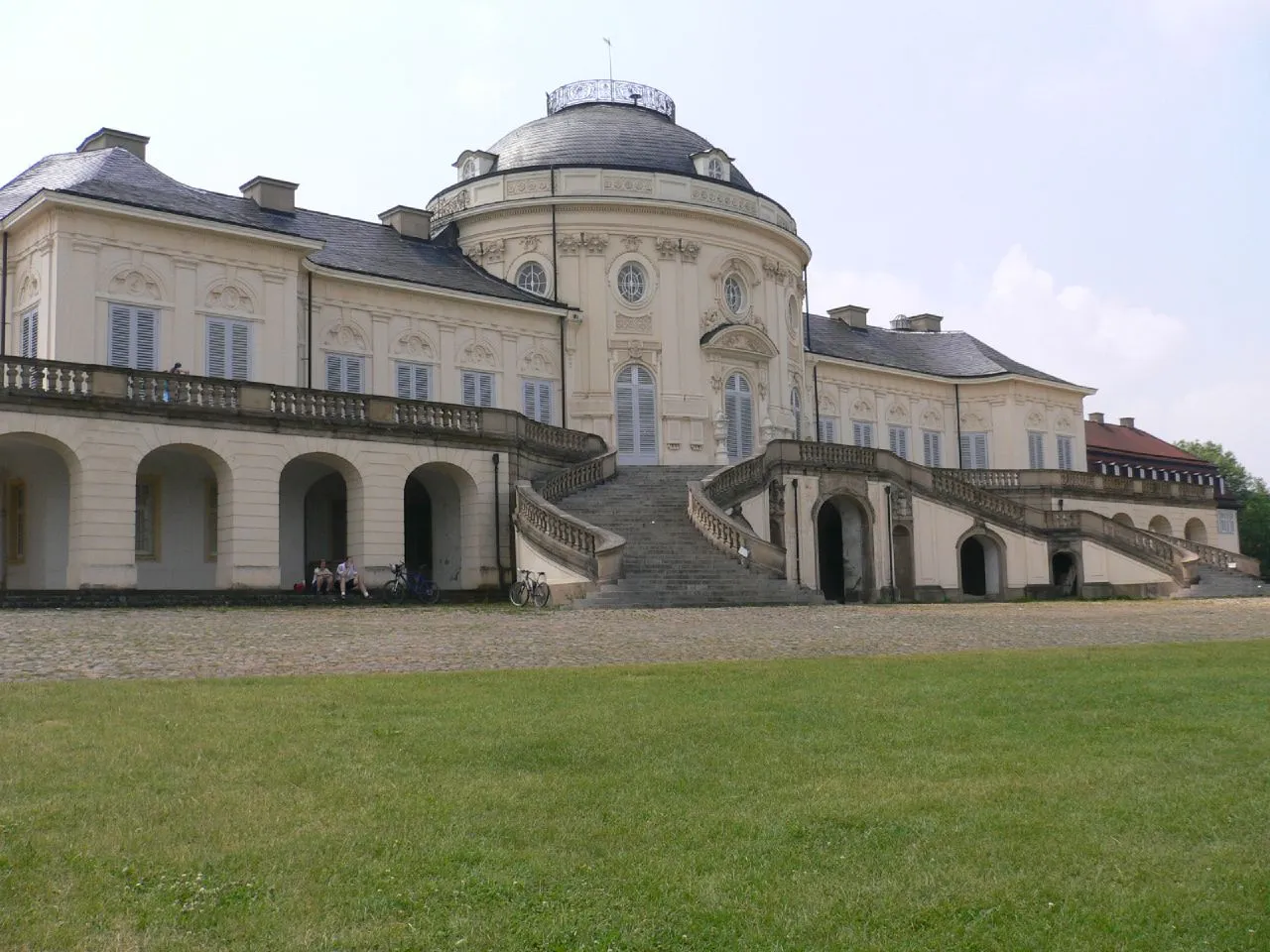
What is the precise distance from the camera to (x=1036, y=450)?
60.0m

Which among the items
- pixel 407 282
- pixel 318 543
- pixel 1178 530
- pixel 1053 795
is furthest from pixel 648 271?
pixel 1053 795

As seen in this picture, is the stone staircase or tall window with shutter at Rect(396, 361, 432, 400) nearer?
the stone staircase

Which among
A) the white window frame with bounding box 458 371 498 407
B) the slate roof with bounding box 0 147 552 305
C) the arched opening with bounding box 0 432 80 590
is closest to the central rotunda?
the white window frame with bounding box 458 371 498 407

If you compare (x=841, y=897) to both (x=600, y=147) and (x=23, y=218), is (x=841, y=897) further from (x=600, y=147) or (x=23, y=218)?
(x=600, y=147)

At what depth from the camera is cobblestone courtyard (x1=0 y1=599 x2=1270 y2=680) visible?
15.5m

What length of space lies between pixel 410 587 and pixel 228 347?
7970 mm

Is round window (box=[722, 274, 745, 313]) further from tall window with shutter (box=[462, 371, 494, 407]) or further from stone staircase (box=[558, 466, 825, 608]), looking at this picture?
stone staircase (box=[558, 466, 825, 608])

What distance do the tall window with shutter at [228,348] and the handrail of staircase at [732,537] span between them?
1204 cm

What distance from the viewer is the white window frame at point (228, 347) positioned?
113 ft

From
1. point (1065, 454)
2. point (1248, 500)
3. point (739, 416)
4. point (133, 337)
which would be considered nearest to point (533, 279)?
point (739, 416)

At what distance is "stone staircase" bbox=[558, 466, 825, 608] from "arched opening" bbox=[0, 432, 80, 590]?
12.0m

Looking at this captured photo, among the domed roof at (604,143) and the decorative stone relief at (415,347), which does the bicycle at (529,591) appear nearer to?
the decorative stone relief at (415,347)

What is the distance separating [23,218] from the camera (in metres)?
33.1

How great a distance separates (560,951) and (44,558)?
1107 inches
